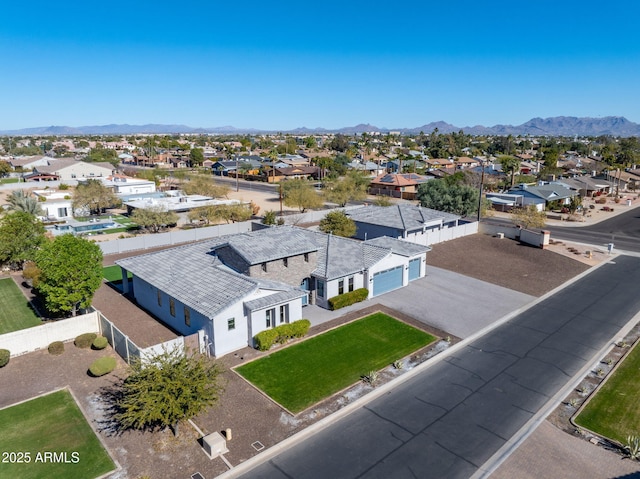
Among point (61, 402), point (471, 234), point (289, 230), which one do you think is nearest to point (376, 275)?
point (289, 230)

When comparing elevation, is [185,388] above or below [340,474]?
above

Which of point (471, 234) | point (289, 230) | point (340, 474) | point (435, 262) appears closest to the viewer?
point (340, 474)

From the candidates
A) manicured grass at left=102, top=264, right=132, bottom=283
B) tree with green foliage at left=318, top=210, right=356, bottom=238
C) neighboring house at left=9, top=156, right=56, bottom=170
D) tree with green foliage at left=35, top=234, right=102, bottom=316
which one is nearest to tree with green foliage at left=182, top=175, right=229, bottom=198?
manicured grass at left=102, top=264, right=132, bottom=283

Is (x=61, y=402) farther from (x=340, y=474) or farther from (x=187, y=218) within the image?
(x=187, y=218)

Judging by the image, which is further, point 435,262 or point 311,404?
point 435,262

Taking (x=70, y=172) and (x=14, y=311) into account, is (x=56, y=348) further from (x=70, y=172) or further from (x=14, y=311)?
(x=70, y=172)

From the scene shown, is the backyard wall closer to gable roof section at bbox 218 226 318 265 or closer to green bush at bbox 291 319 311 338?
gable roof section at bbox 218 226 318 265

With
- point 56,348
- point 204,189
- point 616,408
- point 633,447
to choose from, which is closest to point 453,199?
point 204,189
